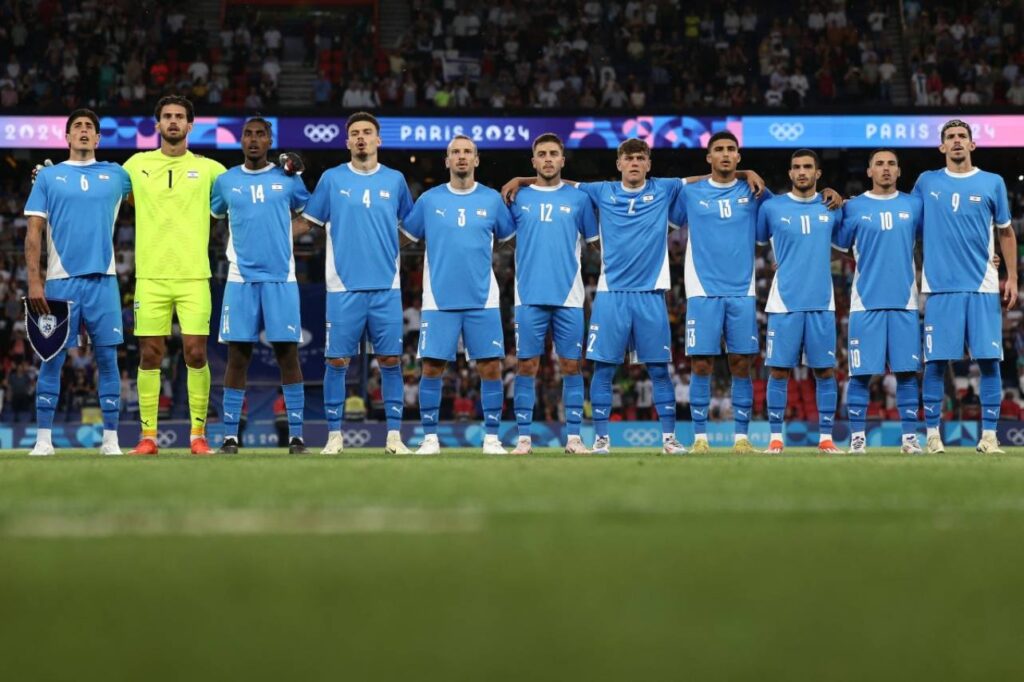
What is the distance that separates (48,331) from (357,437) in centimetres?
1087

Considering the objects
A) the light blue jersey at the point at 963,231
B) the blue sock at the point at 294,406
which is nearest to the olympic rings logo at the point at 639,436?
the light blue jersey at the point at 963,231

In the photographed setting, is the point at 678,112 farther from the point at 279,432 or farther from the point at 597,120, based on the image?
the point at 279,432

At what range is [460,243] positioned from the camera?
9.90 metres

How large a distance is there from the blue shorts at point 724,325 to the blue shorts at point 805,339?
0.63 ft

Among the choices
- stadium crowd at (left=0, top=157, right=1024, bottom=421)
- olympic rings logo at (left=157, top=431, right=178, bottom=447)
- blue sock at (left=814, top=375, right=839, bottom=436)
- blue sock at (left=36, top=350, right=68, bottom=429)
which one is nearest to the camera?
blue sock at (left=36, top=350, right=68, bottom=429)

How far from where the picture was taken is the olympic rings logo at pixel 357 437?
65.4ft

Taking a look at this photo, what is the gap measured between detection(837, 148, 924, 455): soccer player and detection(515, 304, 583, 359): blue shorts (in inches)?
84.7

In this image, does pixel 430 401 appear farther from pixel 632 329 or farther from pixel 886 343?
pixel 886 343

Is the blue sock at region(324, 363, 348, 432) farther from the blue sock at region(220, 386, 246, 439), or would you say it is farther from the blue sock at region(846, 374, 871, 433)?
the blue sock at region(846, 374, 871, 433)

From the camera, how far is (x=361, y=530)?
11.6 feet

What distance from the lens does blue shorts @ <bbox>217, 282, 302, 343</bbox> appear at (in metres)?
9.59

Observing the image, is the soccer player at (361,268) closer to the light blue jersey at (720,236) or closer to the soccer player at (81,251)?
the soccer player at (81,251)

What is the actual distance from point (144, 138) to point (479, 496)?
18.8 meters

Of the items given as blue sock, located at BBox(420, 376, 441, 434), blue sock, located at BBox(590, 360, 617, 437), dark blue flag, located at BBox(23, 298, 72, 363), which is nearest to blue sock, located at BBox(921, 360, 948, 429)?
blue sock, located at BBox(590, 360, 617, 437)
